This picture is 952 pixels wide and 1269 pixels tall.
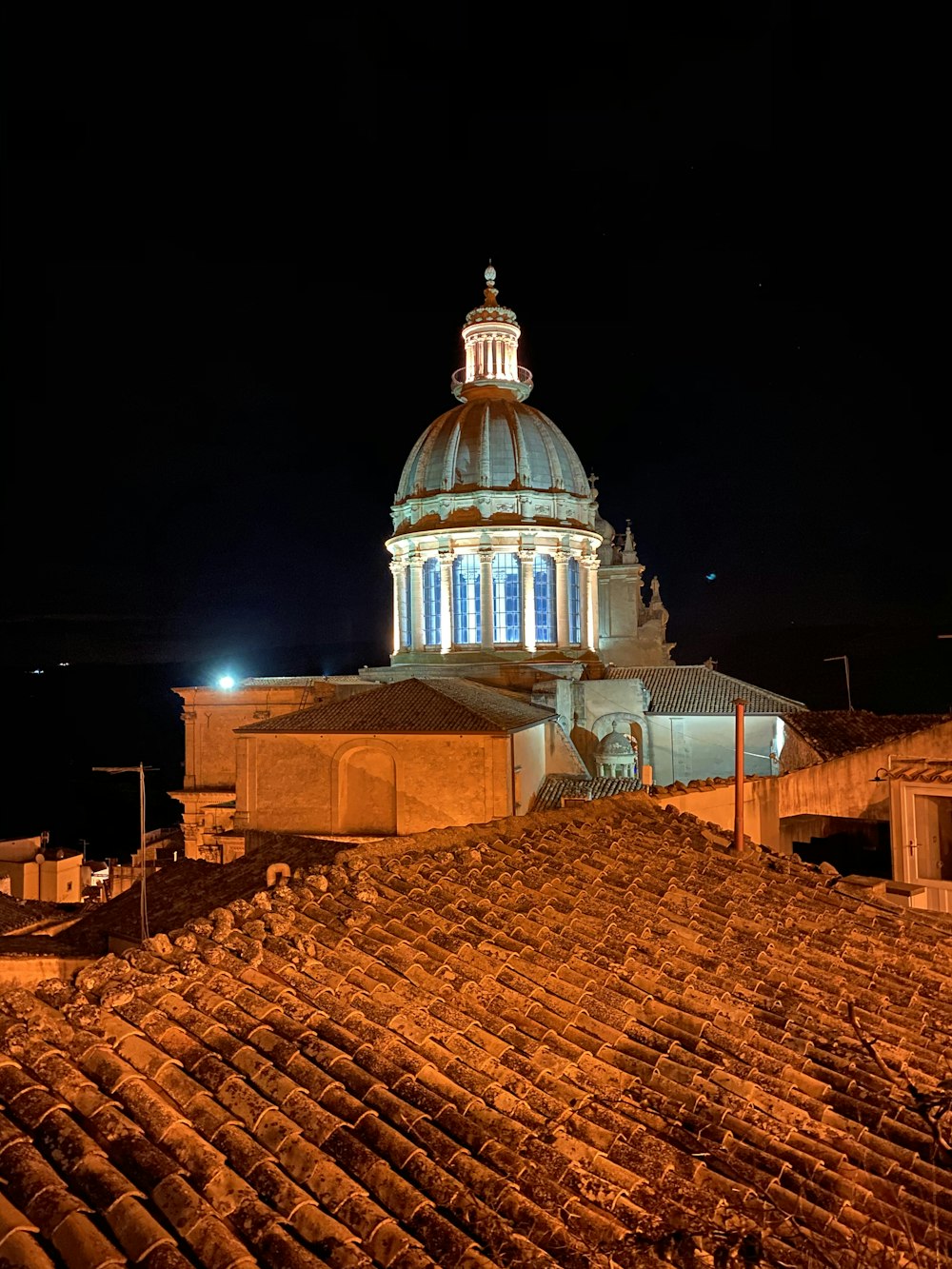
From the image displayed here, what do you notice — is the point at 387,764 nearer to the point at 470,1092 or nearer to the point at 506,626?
the point at 506,626

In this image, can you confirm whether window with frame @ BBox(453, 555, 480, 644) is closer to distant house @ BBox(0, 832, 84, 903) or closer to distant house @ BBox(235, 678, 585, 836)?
distant house @ BBox(235, 678, 585, 836)

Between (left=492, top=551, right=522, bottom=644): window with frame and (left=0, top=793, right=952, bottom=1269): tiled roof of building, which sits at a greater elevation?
(left=492, top=551, right=522, bottom=644): window with frame

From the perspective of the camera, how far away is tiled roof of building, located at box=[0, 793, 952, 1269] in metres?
3.34

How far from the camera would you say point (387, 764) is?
21.7 metres

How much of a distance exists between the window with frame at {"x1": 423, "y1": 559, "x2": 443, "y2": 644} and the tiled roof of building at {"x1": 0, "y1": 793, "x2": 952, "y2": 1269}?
82.9 ft

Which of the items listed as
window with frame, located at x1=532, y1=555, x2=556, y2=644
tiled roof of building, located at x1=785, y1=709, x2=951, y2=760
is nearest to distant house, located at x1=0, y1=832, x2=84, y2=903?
window with frame, located at x1=532, y1=555, x2=556, y2=644

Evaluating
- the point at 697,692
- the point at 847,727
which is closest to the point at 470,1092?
the point at 847,727

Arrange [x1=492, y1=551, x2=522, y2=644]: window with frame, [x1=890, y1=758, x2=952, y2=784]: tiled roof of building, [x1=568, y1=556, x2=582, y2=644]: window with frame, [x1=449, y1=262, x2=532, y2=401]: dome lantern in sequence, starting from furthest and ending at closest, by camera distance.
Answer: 1. [x1=449, y1=262, x2=532, y2=401]: dome lantern
2. [x1=568, y1=556, x2=582, y2=644]: window with frame
3. [x1=492, y1=551, x2=522, y2=644]: window with frame
4. [x1=890, y1=758, x2=952, y2=784]: tiled roof of building

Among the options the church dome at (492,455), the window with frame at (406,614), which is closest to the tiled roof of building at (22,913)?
the window with frame at (406,614)

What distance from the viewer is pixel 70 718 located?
365ft

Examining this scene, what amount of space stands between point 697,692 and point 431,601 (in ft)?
31.4

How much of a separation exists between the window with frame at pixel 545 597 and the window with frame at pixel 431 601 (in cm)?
338

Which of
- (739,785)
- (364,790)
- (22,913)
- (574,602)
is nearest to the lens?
(739,785)

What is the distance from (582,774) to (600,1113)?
2151cm
